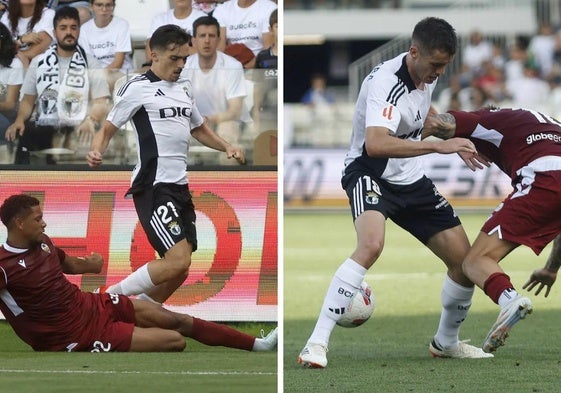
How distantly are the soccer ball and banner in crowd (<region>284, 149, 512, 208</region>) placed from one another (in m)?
12.9

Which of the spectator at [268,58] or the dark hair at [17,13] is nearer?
the spectator at [268,58]

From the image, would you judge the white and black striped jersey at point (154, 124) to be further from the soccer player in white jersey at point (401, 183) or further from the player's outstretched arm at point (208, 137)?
the soccer player in white jersey at point (401, 183)

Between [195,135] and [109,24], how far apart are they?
2.75m

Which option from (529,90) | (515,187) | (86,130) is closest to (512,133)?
(515,187)

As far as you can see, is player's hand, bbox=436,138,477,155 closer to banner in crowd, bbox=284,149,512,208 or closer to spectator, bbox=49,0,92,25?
spectator, bbox=49,0,92,25

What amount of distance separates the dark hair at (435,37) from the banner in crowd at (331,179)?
43.9 feet

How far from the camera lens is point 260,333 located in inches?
341

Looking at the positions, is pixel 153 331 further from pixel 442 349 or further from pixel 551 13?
pixel 551 13

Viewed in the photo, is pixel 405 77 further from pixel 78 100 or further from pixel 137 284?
pixel 78 100

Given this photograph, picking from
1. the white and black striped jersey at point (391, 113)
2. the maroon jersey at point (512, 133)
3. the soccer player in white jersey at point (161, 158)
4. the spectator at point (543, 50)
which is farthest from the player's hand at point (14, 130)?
the spectator at point (543, 50)

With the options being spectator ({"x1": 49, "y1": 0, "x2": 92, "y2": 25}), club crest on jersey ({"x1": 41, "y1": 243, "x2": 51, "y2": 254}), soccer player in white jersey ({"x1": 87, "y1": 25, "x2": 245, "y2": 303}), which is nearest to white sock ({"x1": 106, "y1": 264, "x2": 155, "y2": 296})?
soccer player in white jersey ({"x1": 87, "y1": 25, "x2": 245, "y2": 303})

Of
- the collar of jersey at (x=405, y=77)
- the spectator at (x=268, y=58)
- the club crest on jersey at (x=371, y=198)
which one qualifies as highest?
the spectator at (x=268, y=58)

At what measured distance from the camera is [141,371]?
6348mm

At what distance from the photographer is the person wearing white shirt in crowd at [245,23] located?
10.5 meters
